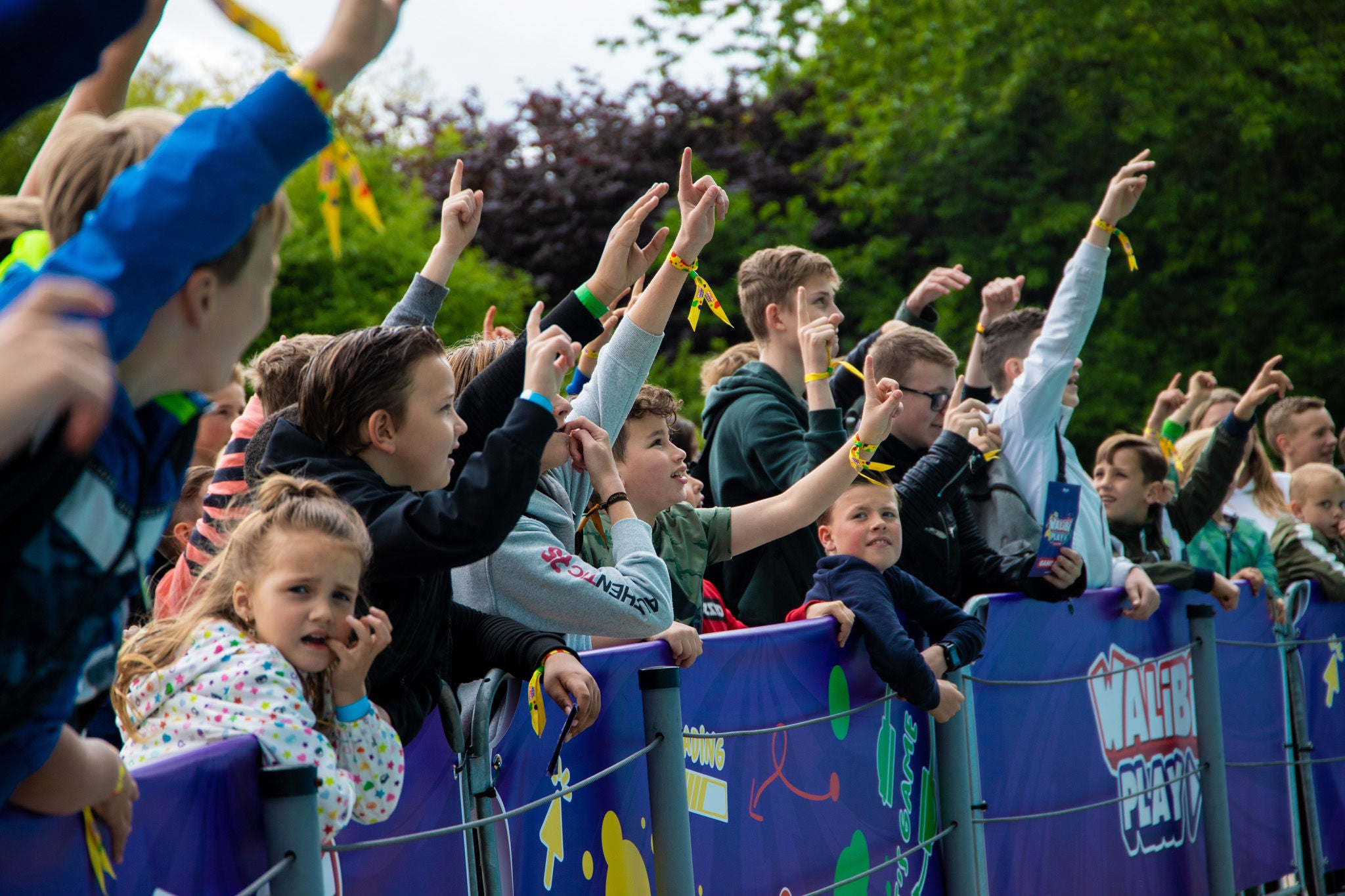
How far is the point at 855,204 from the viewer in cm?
1833

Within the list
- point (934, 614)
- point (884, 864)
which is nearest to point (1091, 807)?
point (934, 614)

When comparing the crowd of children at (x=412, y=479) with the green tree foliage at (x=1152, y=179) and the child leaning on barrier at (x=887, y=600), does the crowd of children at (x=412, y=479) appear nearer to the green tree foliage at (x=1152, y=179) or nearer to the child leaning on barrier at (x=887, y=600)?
the child leaning on barrier at (x=887, y=600)

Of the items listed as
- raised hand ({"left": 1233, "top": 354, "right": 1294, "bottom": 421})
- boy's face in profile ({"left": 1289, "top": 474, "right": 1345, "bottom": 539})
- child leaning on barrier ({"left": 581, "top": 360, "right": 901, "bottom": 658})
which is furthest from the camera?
boy's face in profile ({"left": 1289, "top": 474, "right": 1345, "bottom": 539})

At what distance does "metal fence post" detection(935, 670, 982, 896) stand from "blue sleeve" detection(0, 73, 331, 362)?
3439 millimetres

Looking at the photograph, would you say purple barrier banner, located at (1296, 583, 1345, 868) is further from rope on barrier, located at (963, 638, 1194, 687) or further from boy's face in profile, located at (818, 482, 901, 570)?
boy's face in profile, located at (818, 482, 901, 570)

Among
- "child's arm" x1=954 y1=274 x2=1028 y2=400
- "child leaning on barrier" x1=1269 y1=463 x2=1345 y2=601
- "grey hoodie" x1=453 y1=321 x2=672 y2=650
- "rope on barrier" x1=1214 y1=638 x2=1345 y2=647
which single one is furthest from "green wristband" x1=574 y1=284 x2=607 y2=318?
"child leaning on barrier" x1=1269 y1=463 x2=1345 y2=601

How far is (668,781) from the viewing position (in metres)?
3.06

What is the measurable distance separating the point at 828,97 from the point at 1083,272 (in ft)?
50.1

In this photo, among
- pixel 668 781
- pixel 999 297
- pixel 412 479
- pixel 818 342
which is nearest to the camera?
pixel 412 479

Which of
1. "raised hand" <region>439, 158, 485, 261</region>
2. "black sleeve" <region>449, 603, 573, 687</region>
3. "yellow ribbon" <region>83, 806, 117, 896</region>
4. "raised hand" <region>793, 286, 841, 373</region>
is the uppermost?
"raised hand" <region>439, 158, 485, 261</region>

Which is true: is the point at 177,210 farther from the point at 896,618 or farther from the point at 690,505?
the point at 896,618

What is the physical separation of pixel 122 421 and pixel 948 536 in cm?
381

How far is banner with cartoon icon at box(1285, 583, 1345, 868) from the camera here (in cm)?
680

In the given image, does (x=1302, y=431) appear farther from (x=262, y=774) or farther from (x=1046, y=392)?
(x=262, y=774)
